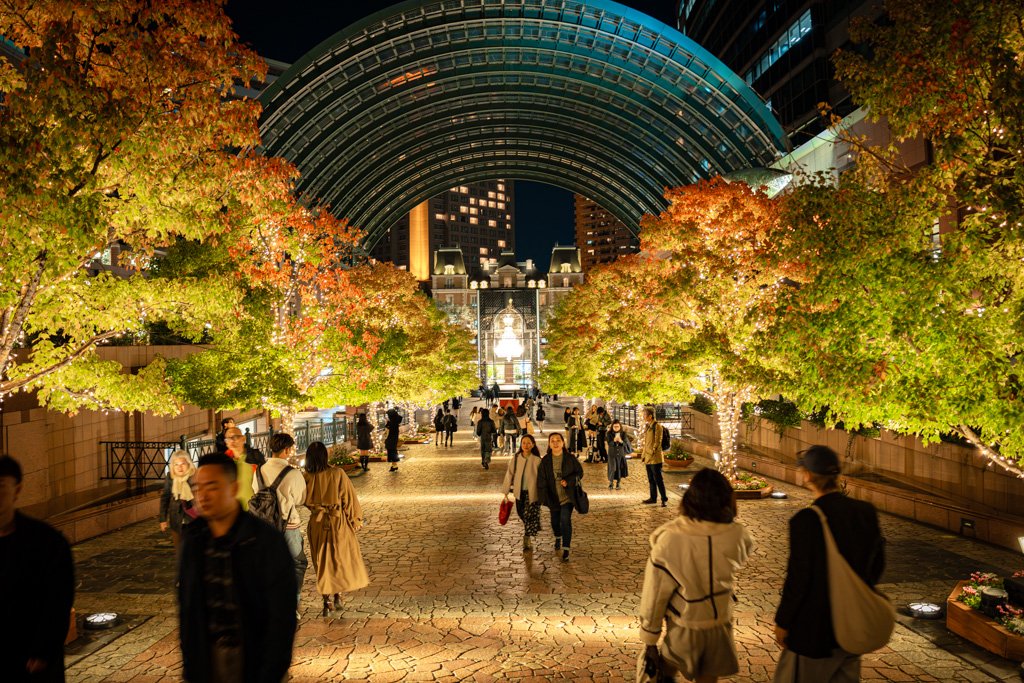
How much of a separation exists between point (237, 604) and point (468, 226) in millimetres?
174504

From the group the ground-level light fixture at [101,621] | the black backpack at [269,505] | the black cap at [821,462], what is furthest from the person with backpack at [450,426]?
the black cap at [821,462]

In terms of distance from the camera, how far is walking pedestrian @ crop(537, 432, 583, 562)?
29.2 feet

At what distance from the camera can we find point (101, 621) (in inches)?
262

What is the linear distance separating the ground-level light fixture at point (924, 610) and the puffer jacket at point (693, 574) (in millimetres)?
4395

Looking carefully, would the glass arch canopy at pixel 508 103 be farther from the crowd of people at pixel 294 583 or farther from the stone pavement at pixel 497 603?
the crowd of people at pixel 294 583

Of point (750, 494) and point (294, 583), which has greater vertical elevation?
point (294, 583)

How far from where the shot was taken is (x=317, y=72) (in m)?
41.7

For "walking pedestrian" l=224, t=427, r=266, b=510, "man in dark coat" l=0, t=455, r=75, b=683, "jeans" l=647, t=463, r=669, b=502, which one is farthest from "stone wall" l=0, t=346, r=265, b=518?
"jeans" l=647, t=463, r=669, b=502

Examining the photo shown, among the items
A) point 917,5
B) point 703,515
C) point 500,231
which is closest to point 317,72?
point 917,5

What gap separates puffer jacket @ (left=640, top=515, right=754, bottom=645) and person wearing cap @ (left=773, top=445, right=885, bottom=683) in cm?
29

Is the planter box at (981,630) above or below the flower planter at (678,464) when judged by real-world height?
above

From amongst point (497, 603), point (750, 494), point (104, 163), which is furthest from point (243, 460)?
point (750, 494)

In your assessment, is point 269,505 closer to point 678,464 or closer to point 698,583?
point 698,583

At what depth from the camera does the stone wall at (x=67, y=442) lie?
39.2 feet
